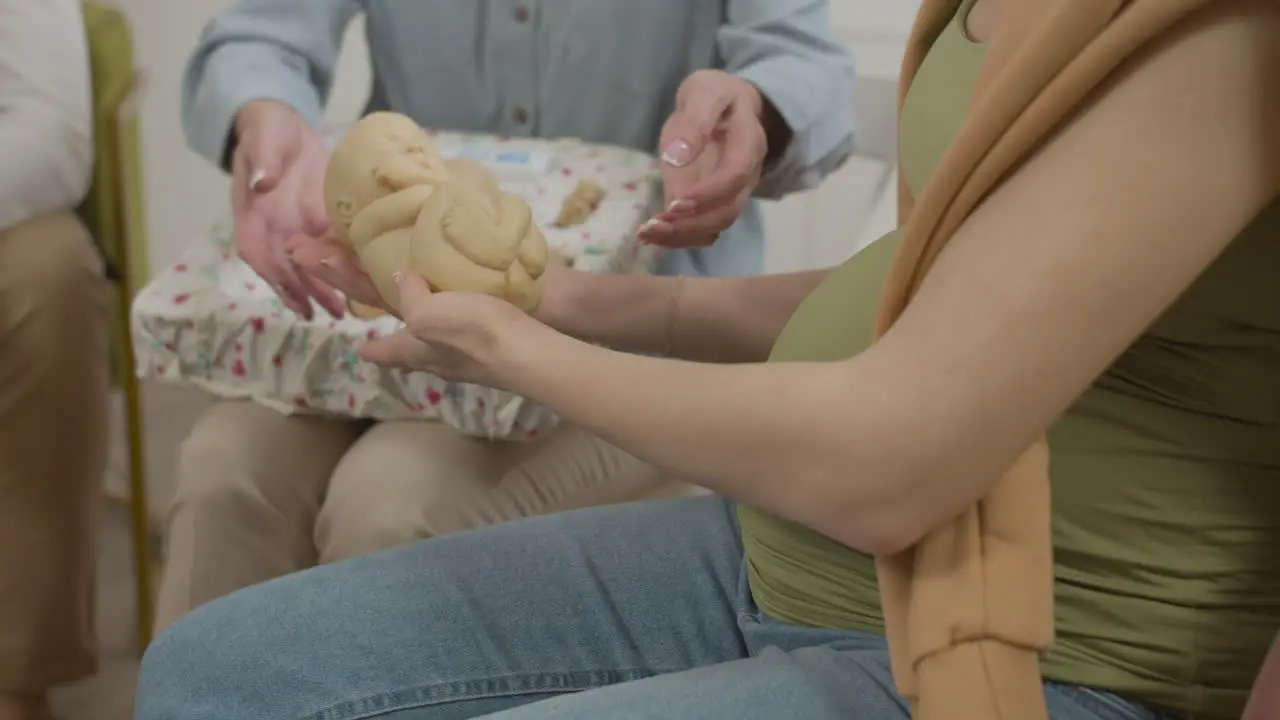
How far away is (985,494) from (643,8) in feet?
2.18

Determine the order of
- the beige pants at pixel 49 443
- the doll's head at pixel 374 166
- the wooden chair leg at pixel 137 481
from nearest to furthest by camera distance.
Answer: the doll's head at pixel 374 166
the beige pants at pixel 49 443
the wooden chair leg at pixel 137 481

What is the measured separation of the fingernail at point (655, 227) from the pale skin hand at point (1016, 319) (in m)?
0.31

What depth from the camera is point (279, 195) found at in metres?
0.90

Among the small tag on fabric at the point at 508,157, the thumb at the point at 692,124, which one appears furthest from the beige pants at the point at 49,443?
the thumb at the point at 692,124

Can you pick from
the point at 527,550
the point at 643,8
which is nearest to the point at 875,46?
the point at 643,8

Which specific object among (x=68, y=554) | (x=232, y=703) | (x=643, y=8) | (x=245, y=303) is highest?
(x=643, y=8)

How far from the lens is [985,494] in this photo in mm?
507

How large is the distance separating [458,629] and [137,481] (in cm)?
71

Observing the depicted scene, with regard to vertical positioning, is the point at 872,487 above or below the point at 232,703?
above

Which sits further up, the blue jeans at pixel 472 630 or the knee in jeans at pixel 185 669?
the blue jeans at pixel 472 630

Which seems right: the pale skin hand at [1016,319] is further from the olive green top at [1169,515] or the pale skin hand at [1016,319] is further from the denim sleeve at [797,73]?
the denim sleeve at [797,73]

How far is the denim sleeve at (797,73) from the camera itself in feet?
3.15

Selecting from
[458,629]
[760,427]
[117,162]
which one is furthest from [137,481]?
[760,427]

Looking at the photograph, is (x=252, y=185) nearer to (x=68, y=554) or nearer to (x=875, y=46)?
(x=68, y=554)
